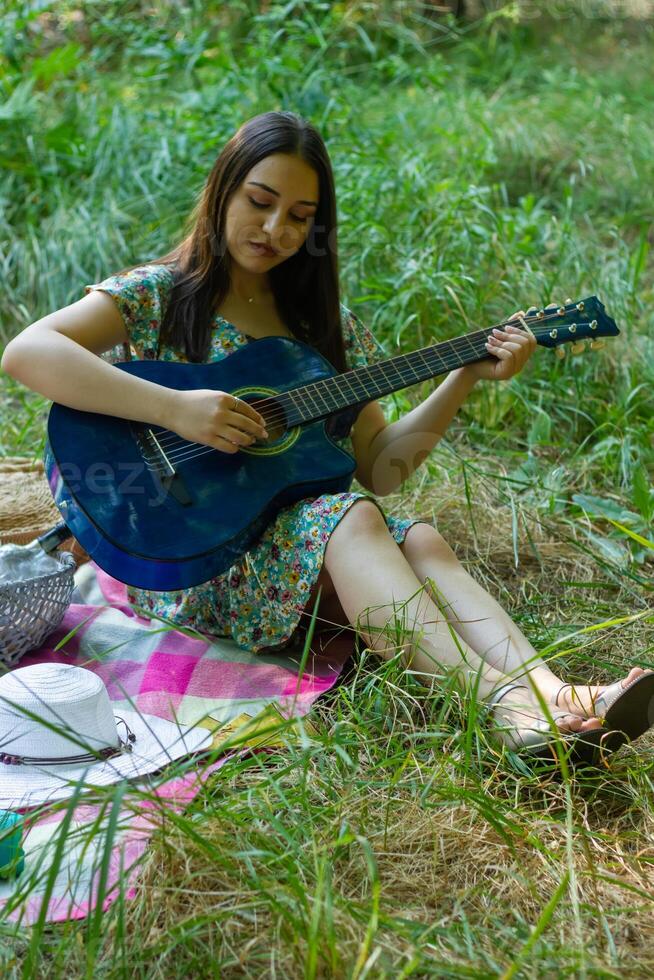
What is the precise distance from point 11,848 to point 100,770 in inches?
11.0

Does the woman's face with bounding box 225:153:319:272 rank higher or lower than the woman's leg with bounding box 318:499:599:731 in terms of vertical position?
higher

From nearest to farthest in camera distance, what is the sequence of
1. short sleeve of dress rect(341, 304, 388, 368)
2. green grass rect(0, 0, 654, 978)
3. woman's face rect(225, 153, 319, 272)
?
green grass rect(0, 0, 654, 978) < woman's face rect(225, 153, 319, 272) < short sleeve of dress rect(341, 304, 388, 368)

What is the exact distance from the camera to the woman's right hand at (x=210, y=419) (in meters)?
1.95

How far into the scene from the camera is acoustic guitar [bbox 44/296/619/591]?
194 centimetres

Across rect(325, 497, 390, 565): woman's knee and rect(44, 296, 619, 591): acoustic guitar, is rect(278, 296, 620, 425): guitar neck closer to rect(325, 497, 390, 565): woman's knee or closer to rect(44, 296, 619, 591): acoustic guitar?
rect(44, 296, 619, 591): acoustic guitar

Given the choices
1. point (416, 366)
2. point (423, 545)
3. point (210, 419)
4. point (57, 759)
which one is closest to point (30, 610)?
point (57, 759)

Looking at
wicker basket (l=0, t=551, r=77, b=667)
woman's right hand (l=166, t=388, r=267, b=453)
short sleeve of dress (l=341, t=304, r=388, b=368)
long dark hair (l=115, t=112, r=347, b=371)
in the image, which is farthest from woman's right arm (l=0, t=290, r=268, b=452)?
short sleeve of dress (l=341, t=304, r=388, b=368)

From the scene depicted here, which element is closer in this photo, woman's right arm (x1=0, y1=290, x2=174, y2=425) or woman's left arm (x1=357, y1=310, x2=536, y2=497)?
woman's right arm (x1=0, y1=290, x2=174, y2=425)

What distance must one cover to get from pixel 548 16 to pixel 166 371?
18.9 ft

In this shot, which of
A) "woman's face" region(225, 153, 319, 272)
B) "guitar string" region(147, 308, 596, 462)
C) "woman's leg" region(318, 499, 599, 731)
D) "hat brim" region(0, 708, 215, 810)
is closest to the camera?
"hat brim" region(0, 708, 215, 810)

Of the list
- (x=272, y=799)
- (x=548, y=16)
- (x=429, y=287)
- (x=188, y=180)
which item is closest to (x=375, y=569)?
(x=272, y=799)

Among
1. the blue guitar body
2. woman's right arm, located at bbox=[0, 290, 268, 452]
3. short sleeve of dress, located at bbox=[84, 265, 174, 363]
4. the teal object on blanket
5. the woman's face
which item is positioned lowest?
the teal object on blanket

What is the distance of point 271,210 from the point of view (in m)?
2.14

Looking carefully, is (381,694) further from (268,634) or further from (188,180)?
(188,180)
